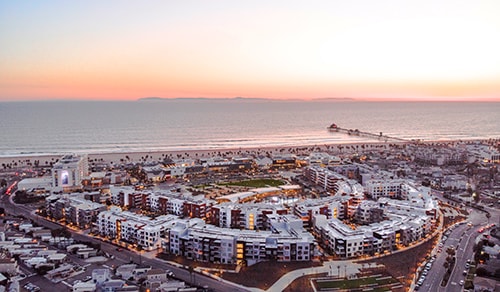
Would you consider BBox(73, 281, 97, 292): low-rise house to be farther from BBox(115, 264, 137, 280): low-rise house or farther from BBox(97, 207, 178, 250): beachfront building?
BBox(97, 207, 178, 250): beachfront building

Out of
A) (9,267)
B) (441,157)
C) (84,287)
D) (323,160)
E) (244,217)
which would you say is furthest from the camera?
(441,157)

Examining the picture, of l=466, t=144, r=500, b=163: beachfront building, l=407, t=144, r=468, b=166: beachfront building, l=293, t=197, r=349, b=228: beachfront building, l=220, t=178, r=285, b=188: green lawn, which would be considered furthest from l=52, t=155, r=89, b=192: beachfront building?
l=466, t=144, r=500, b=163: beachfront building

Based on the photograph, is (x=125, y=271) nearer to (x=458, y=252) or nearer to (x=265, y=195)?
(x=265, y=195)

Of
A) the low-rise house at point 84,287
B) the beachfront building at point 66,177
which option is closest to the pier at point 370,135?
the beachfront building at point 66,177

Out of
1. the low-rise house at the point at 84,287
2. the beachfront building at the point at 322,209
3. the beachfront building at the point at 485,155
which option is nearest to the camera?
the low-rise house at the point at 84,287

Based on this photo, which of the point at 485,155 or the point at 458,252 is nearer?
the point at 458,252

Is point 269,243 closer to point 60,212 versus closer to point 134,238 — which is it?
point 134,238

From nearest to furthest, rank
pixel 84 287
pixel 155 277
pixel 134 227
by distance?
pixel 84 287 < pixel 155 277 < pixel 134 227

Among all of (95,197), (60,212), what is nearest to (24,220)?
(60,212)

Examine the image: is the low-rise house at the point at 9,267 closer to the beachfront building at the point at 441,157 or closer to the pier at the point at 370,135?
the beachfront building at the point at 441,157

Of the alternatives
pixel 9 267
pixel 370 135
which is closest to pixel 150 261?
pixel 9 267

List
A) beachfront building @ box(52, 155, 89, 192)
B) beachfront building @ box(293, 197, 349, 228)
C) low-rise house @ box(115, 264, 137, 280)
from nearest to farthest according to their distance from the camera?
low-rise house @ box(115, 264, 137, 280) < beachfront building @ box(293, 197, 349, 228) < beachfront building @ box(52, 155, 89, 192)
